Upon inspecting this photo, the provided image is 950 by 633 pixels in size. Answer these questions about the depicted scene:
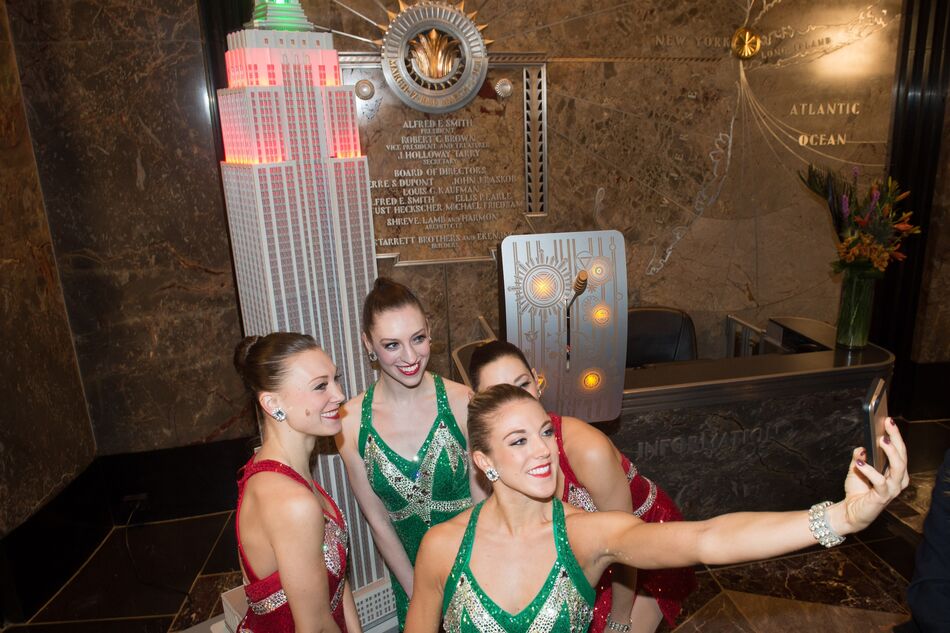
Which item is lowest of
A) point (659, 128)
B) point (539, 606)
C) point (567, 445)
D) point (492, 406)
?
point (539, 606)

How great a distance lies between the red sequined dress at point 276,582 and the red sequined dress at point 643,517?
2.37ft

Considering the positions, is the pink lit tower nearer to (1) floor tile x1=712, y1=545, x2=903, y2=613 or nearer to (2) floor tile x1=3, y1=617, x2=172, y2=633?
(2) floor tile x1=3, y1=617, x2=172, y2=633

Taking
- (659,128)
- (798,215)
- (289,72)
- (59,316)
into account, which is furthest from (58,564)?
(798,215)

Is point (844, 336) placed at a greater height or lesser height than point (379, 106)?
lesser

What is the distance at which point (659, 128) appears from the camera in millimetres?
4641

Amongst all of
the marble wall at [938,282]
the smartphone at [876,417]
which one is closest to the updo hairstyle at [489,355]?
the smartphone at [876,417]

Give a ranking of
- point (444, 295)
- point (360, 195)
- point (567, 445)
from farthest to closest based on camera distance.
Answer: point (444, 295), point (360, 195), point (567, 445)

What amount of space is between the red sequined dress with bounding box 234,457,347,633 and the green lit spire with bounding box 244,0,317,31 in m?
1.44

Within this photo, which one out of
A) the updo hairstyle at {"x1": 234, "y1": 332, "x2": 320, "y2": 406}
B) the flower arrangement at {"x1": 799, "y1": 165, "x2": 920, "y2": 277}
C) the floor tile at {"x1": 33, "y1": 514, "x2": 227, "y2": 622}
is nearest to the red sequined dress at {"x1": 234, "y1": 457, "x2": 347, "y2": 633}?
the updo hairstyle at {"x1": 234, "y1": 332, "x2": 320, "y2": 406}

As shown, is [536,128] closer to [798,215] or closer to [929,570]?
[798,215]

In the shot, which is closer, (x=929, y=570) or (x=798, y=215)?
(x=929, y=570)

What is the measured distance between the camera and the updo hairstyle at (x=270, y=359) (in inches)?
77.3

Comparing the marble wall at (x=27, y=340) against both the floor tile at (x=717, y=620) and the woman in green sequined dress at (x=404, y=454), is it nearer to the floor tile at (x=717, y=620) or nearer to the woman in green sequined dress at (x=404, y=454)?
the woman in green sequined dress at (x=404, y=454)

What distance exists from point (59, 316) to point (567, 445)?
130 inches
